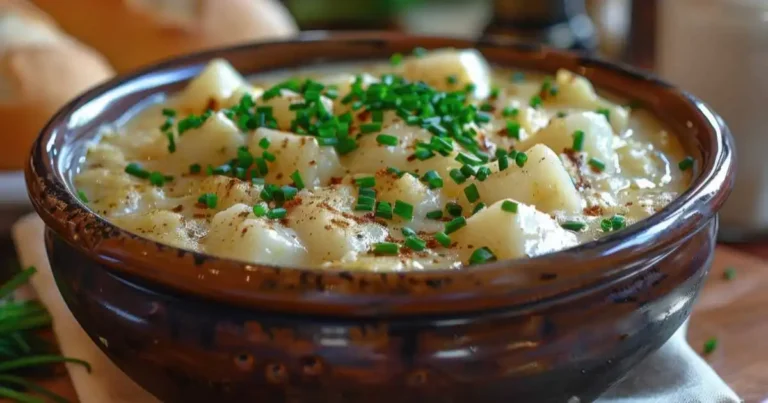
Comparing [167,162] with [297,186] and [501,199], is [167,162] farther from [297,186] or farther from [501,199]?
[501,199]

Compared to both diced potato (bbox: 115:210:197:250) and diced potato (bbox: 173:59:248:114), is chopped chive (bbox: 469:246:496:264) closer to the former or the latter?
diced potato (bbox: 115:210:197:250)

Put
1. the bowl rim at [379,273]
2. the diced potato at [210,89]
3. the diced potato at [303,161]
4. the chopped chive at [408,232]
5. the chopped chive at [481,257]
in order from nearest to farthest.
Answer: the bowl rim at [379,273] < the chopped chive at [481,257] < the chopped chive at [408,232] < the diced potato at [303,161] < the diced potato at [210,89]

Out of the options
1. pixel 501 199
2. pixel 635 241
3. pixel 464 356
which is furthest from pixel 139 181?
pixel 635 241

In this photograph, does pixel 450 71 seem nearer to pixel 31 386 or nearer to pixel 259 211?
pixel 259 211

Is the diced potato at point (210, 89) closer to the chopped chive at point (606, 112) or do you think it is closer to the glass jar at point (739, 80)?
the chopped chive at point (606, 112)

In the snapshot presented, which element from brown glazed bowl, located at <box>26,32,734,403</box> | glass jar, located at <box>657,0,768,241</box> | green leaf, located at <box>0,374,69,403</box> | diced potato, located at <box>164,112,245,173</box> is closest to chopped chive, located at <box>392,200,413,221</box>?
brown glazed bowl, located at <box>26,32,734,403</box>

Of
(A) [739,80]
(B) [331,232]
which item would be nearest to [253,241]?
(B) [331,232]

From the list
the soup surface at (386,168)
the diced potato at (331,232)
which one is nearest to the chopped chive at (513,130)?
the soup surface at (386,168)
